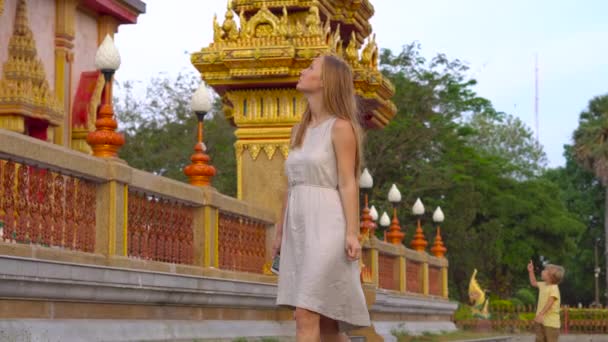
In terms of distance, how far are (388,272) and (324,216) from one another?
13.4 metres

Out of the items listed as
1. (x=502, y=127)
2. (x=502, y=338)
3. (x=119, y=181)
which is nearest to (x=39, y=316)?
(x=119, y=181)

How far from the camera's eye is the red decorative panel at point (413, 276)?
853 inches

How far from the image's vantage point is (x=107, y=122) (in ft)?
31.2

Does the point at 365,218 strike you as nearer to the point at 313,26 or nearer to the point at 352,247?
the point at 313,26

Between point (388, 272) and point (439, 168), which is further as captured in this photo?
point (439, 168)

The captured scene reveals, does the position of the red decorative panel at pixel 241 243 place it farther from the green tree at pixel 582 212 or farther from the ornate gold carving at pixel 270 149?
the green tree at pixel 582 212

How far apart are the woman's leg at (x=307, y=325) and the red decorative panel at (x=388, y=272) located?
12341 mm

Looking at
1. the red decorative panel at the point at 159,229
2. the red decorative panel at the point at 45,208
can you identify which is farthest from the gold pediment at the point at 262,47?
the red decorative panel at the point at 45,208

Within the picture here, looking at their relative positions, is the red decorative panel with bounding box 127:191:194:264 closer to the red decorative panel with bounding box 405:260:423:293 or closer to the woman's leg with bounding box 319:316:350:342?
the woman's leg with bounding box 319:316:350:342

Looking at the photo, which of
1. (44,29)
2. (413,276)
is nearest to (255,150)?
(44,29)

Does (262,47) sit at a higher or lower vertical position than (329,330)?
higher

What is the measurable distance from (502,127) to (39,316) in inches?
2656

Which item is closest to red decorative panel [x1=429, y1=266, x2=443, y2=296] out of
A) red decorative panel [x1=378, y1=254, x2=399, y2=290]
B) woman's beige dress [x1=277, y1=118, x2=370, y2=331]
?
red decorative panel [x1=378, y1=254, x2=399, y2=290]

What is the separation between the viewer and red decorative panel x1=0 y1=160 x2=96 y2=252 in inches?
317
